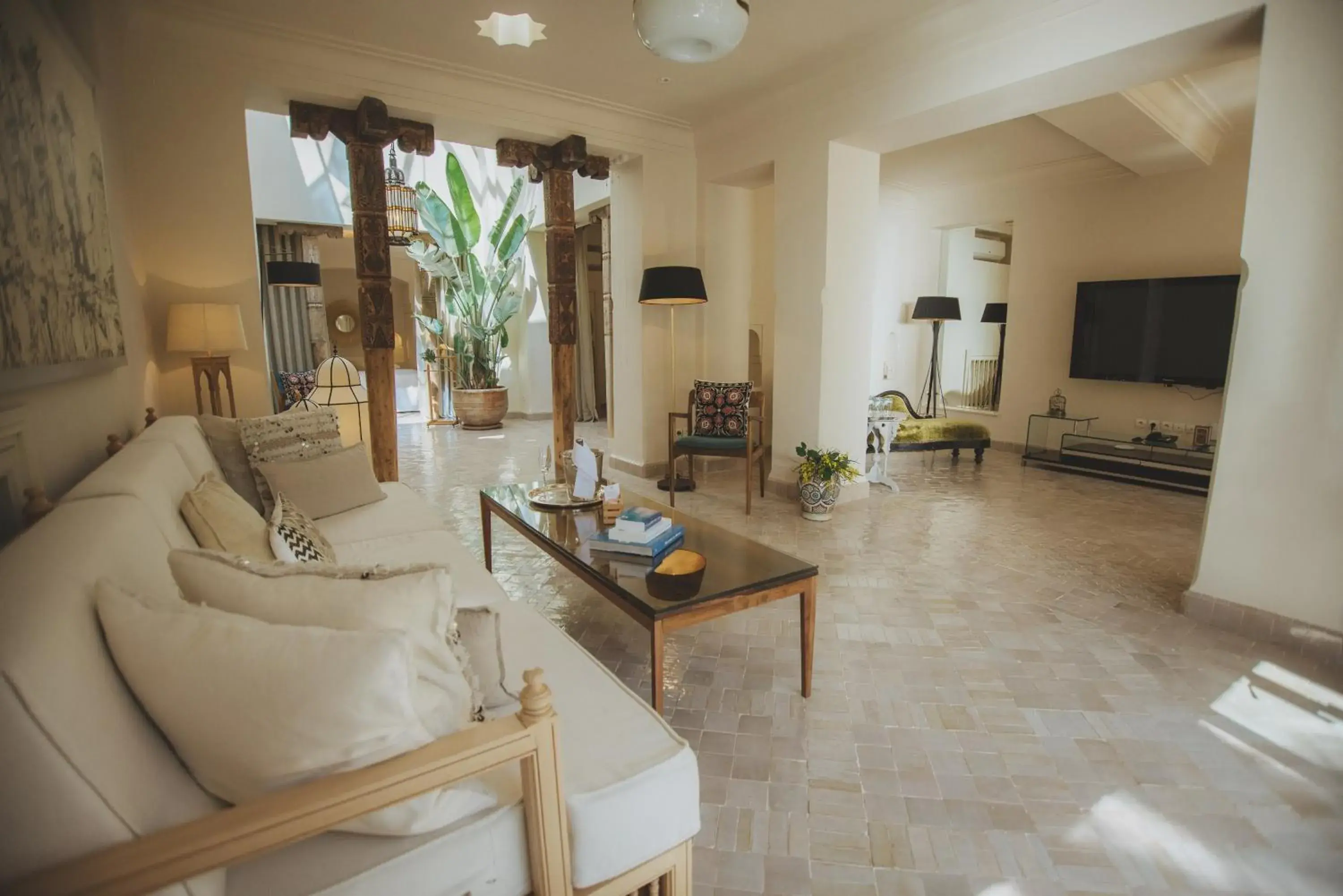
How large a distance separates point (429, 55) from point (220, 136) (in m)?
1.42

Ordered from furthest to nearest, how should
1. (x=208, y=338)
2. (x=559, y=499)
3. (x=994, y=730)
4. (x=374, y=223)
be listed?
1. (x=374, y=223)
2. (x=208, y=338)
3. (x=559, y=499)
4. (x=994, y=730)

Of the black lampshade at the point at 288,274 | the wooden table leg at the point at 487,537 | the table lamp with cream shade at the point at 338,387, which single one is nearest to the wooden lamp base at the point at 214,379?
the table lamp with cream shade at the point at 338,387

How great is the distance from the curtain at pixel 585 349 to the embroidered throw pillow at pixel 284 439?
22.0ft

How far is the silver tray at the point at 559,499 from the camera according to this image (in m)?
3.09

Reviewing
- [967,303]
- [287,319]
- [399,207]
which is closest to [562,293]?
[399,207]

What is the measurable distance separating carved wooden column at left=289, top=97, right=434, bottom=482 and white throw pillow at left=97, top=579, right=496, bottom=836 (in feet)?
12.2

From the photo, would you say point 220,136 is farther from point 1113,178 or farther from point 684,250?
point 1113,178

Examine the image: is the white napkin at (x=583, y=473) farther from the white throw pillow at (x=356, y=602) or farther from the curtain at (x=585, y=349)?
the curtain at (x=585, y=349)

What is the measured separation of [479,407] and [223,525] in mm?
7284

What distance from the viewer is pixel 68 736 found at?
79cm

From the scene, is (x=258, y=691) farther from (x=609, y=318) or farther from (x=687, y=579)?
(x=609, y=318)

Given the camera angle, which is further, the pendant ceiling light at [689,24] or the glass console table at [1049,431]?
the glass console table at [1049,431]

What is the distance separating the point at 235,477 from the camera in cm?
288

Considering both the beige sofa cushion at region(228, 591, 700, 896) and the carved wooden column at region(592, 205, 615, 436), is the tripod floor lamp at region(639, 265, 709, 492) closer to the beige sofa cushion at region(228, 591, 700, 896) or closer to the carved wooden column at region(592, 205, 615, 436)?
the carved wooden column at region(592, 205, 615, 436)
